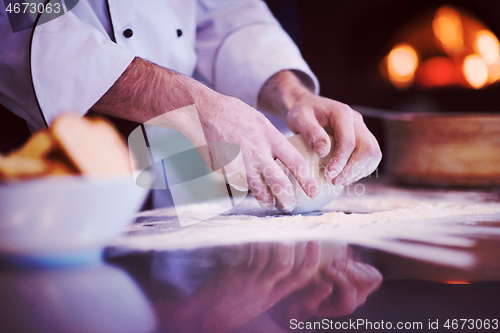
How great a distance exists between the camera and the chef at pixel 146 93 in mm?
546

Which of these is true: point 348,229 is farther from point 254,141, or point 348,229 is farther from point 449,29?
point 449,29

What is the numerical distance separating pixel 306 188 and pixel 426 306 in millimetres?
337

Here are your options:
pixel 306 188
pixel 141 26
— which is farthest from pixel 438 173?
pixel 141 26

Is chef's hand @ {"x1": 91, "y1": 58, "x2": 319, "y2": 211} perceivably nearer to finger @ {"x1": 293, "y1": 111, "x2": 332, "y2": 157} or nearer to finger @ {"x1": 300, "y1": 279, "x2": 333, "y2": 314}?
finger @ {"x1": 293, "y1": 111, "x2": 332, "y2": 157}

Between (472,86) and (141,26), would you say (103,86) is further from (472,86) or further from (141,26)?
(472,86)

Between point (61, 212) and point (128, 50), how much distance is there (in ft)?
1.12

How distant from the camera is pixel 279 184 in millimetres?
579

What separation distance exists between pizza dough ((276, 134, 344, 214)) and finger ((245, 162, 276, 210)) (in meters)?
0.03

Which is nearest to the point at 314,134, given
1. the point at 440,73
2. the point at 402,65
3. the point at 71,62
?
the point at 71,62

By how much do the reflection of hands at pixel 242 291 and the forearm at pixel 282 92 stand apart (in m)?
0.49

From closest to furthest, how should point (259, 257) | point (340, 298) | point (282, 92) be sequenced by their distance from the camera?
point (340, 298) < point (259, 257) < point (282, 92)

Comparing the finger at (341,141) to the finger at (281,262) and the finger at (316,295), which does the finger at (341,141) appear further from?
the finger at (316,295)

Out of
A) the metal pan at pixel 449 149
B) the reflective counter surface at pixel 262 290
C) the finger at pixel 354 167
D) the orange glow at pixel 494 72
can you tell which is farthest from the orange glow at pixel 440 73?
the reflective counter surface at pixel 262 290

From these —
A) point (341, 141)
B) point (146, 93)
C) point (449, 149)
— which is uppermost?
point (146, 93)
